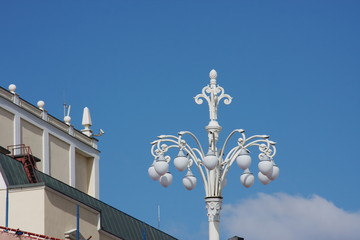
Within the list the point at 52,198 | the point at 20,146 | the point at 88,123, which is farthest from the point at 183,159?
the point at 88,123

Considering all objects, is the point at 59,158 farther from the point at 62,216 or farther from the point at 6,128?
the point at 62,216

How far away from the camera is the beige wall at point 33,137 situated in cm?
5741

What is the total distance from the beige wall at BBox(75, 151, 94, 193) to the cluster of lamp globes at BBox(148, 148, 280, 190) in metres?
34.2

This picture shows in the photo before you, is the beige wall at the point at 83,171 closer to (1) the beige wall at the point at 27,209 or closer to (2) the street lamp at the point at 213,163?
(1) the beige wall at the point at 27,209

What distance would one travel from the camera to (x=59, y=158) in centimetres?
6138

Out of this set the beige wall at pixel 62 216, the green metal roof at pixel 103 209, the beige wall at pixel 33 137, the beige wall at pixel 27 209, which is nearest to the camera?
the beige wall at pixel 27 209

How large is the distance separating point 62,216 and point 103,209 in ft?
27.4

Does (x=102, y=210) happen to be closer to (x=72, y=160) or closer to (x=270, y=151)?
(x=72, y=160)

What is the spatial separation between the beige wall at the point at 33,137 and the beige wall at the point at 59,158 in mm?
1550

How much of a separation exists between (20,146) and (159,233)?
28.3 feet

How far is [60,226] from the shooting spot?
42906 millimetres

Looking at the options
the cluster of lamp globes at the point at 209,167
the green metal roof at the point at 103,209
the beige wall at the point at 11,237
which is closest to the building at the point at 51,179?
the green metal roof at the point at 103,209

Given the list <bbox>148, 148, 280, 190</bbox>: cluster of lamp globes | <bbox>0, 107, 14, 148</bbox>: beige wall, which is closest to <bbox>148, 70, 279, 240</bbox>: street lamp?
<bbox>148, 148, 280, 190</bbox>: cluster of lamp globes

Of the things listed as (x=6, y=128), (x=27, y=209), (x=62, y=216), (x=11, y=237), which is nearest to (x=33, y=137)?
(x=6, y=128)
